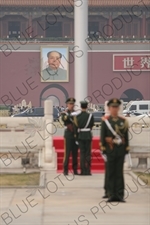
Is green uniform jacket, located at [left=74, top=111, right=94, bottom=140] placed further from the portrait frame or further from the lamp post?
the portrait frame

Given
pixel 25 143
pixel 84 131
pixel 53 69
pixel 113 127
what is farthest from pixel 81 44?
pixel 53 69

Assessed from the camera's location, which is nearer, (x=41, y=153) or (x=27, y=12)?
(x=41, y=153)

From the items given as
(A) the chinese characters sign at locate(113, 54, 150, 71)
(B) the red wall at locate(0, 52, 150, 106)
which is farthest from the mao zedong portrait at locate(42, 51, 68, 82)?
(A) the chinese characters sign at locate(113, 54, 150, 71)

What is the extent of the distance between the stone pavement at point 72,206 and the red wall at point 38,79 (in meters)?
32.6

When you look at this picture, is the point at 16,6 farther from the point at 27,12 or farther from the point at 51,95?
the point at 51,95

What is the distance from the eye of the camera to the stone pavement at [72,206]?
26.0ft

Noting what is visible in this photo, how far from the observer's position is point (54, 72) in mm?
43438

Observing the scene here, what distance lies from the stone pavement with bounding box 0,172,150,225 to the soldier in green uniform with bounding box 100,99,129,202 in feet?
1.04

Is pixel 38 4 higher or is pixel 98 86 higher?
pixel 38 4

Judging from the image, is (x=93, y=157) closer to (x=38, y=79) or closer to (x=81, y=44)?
(x=81, y=44)

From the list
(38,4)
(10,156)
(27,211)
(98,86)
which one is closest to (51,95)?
(98,86)

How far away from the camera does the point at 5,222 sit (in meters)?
7.77

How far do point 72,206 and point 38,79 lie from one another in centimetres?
3526

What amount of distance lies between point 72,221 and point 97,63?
3666 centimetres
